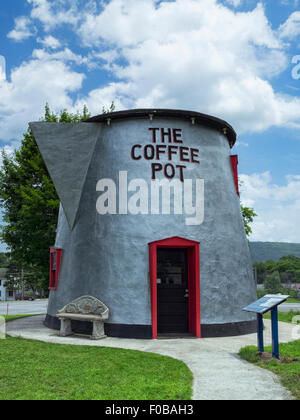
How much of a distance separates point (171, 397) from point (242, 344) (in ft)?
17.1

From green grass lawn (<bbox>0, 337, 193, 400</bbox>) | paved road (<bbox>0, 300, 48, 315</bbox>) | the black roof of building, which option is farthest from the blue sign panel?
paved road (<bbox>0, 300, 48, 315</bbox>)

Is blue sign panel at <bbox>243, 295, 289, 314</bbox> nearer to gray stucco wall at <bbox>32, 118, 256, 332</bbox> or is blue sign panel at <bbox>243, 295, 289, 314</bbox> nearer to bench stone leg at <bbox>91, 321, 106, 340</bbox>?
gray stucco wall at <bbox>32, 118, 256, 332</bbox>

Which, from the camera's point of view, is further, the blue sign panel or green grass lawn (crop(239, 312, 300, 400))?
the blue sign panel

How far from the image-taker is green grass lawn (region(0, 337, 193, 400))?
5.35 m

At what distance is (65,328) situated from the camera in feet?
36.7

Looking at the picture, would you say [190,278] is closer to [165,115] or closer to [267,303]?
[267,303]

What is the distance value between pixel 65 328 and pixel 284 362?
6526 millimetres

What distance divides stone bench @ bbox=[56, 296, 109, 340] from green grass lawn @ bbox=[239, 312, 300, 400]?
4163 mm

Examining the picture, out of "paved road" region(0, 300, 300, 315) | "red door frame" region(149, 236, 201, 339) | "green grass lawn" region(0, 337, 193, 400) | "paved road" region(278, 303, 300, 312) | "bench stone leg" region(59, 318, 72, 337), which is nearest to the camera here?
"green grass lawn" region(0, 337, 193, 400)

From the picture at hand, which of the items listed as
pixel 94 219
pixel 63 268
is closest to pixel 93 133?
pixel 94 219

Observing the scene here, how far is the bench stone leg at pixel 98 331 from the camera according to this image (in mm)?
10430

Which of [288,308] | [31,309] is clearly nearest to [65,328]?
[31,309]

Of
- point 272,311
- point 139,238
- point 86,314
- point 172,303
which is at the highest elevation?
point 139,238
